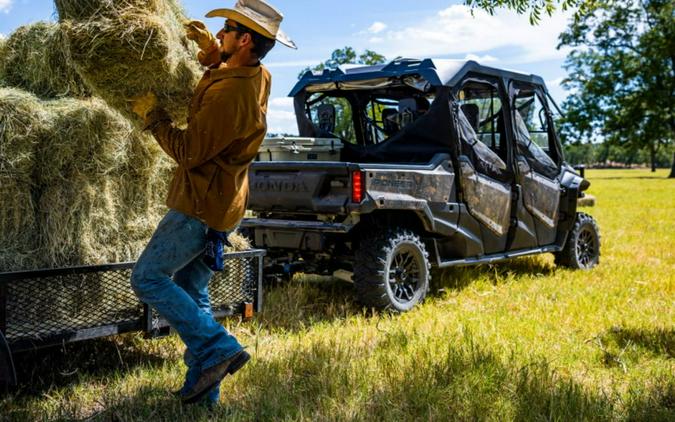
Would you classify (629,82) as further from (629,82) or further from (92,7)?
(92,7)

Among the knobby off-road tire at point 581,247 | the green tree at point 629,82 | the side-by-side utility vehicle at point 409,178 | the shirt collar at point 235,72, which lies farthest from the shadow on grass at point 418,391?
the green tree at point 629,82

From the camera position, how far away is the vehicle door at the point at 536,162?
723 cm

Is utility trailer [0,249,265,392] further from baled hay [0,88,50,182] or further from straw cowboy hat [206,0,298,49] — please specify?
straw cowboy hat [206,0,298,49]

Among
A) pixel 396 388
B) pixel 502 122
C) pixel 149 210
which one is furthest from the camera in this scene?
pixel 502 122

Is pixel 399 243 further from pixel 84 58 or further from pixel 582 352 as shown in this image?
pixel 84 58

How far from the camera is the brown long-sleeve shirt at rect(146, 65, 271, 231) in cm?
333

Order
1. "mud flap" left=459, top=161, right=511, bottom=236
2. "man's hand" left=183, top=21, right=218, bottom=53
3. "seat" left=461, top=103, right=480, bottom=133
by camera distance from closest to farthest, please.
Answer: "man's hand" left=183, top=21, right=218, bottom=53 → "mud flap" left=459, top=161, right=511, bottom=236 → "seat" left=461, top=103, right=480, bottom=133

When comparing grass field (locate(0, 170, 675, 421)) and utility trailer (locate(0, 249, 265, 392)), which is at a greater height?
utility trailer (locate(0, 249, 265, 392))

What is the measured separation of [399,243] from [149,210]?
87.1 inches

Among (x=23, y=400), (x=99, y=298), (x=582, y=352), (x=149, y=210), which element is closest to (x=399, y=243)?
(x=582, y=352)

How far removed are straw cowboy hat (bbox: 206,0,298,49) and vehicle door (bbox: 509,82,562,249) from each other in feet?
13.9

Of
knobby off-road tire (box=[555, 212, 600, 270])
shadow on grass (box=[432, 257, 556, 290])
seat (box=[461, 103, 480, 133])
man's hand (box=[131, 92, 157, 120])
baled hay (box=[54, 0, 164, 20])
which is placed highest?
baled hay (box=[54, 0, 164, 20])

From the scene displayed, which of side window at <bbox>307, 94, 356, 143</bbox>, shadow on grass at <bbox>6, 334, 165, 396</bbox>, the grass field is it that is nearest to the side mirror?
side window at <bbox>307, 94, 356, 143</bbox>

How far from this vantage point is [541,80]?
772 cm
